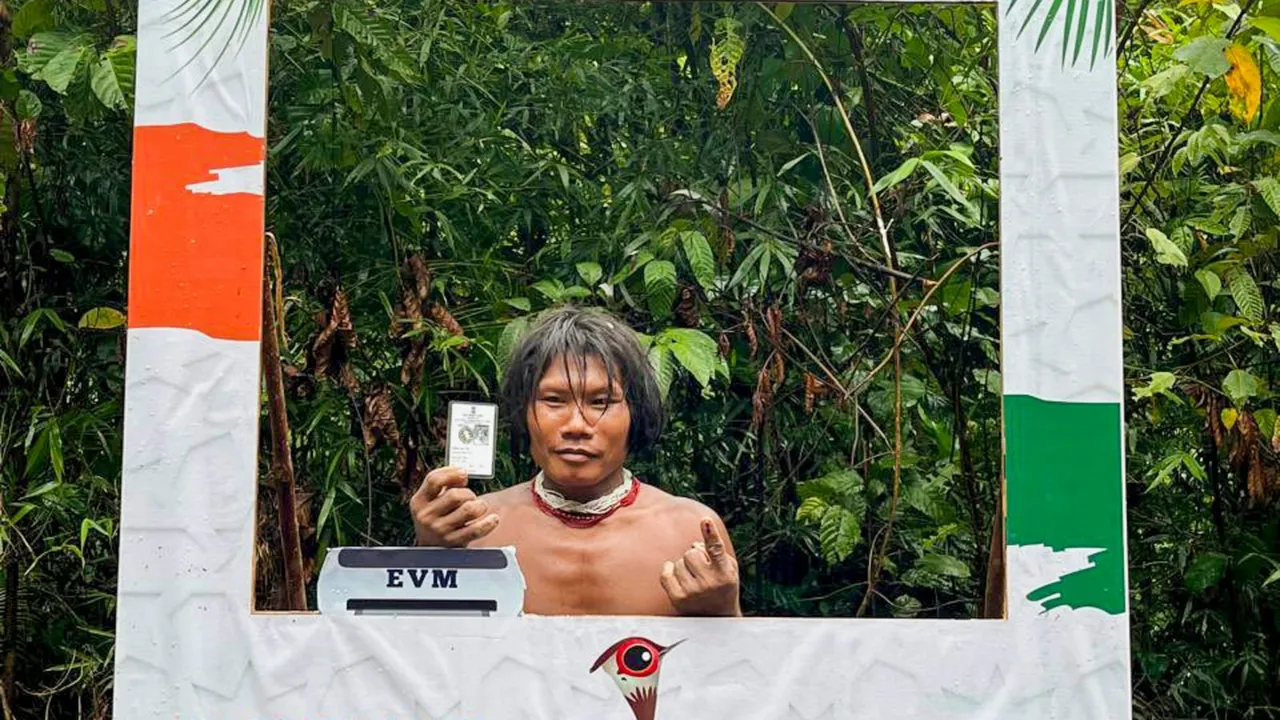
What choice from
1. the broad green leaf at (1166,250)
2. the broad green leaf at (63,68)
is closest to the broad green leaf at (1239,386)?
the broad green leaf at (1166,250)

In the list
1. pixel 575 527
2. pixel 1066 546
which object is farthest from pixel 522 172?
pixel 1066 546

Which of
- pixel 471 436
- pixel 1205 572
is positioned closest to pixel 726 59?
pixel 471 436

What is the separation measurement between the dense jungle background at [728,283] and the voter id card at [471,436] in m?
0.46

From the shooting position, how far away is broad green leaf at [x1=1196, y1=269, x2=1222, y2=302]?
3.53 metres

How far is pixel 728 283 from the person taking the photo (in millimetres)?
3760

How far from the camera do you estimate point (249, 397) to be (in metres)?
2.82

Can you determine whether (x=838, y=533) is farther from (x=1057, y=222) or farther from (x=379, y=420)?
(x=379, y=420)

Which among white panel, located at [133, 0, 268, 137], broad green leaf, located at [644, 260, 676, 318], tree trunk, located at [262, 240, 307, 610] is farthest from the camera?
broad green leaf, located at [644, 260, 676, 318]

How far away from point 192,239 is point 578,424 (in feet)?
2.89

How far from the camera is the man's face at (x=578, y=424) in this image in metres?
3.17

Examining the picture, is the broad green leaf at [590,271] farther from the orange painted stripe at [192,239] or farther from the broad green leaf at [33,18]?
the broad green leaf at [33,18]

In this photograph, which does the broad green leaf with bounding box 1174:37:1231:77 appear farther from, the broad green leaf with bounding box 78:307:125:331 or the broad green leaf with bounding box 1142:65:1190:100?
the broad green leaf with bounding box 78:307:125:331

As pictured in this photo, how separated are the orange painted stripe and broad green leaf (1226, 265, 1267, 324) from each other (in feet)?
7.59

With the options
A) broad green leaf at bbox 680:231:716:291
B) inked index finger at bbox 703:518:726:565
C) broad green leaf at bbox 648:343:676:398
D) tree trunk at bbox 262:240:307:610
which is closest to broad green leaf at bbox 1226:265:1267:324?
broad green leaf at bbox 680:231:716:291
